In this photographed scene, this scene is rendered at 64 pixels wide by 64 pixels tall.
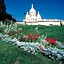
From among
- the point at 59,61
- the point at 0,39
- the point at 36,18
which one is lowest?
the point at 59,61

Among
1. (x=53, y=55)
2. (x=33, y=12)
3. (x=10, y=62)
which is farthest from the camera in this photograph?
(x=33, y=12)

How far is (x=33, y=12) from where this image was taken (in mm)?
111375

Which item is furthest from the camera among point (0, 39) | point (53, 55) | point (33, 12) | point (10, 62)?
point (33, 12)

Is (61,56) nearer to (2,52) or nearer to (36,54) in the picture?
(36,54)

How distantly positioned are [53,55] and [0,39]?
3241mm

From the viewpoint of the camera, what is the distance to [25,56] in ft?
24.3

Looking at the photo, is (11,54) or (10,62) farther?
(11,54)

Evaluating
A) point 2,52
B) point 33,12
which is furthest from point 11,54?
point 33,12

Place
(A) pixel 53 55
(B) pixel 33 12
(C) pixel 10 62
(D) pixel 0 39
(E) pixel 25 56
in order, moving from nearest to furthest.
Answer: (C) pixel 10 62
(E) pixel 25 56
(A) pixel 53 55
(D) pixel 0 39
(B) pixel 33 12

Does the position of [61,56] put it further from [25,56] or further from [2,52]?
[2,52]

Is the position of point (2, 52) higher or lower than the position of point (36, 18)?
lower

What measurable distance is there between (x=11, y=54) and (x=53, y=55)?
1.64 meters

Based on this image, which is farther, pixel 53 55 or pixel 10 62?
pixel 53 55

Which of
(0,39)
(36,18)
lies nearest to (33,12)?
(36,18)
